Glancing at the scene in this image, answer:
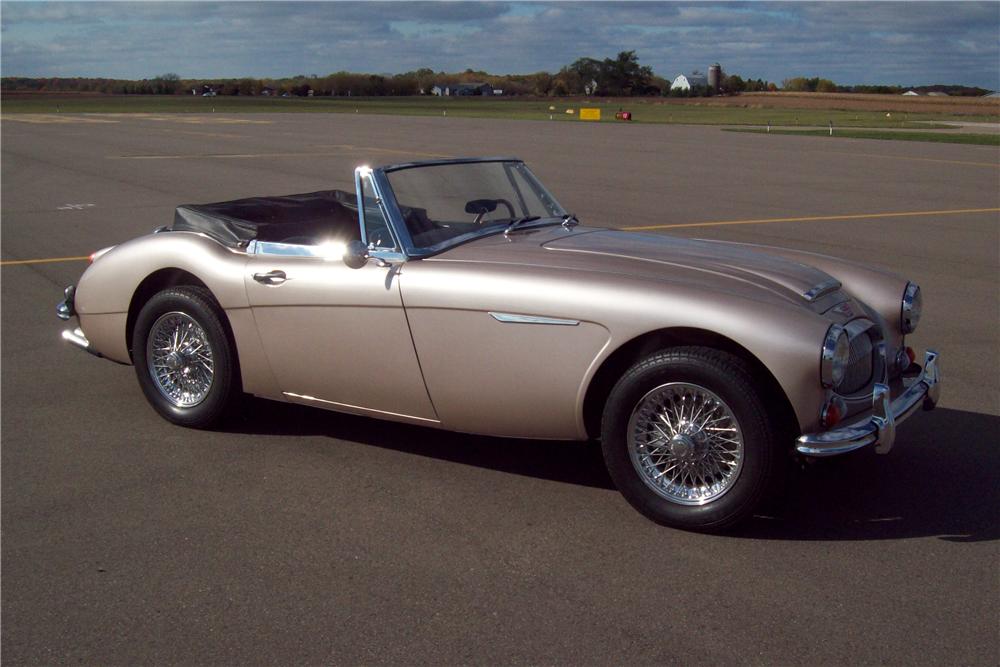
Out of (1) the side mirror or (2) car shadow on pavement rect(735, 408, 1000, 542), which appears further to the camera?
(1) the side mirror

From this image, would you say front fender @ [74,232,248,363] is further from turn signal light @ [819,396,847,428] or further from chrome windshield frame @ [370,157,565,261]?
turn signal light @ [819,396,847,428]

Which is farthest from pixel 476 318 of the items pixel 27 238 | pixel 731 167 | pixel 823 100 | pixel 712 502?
pixel 823 100

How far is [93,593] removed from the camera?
365 cm

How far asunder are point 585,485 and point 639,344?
81 centimetres

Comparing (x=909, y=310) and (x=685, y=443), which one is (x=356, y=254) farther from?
(x=909, y=310)

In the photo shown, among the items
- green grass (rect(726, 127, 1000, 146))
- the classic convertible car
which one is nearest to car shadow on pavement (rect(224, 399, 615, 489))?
the classic convertible car

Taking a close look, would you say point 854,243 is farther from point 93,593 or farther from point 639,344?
point 93,593

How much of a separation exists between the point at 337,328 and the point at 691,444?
1702 millimetres

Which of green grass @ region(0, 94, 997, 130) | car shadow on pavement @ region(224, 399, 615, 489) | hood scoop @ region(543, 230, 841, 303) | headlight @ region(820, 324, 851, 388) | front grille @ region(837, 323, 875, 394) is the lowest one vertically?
green grass @ region(0, 94, 997, 130)

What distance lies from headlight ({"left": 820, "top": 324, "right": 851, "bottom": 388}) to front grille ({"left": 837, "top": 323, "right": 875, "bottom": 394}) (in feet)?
0.35

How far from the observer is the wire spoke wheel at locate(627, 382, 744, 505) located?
3.98m

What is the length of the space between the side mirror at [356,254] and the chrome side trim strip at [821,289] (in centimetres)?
189

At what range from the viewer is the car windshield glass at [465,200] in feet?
15.9

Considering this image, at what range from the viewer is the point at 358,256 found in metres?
4.63
